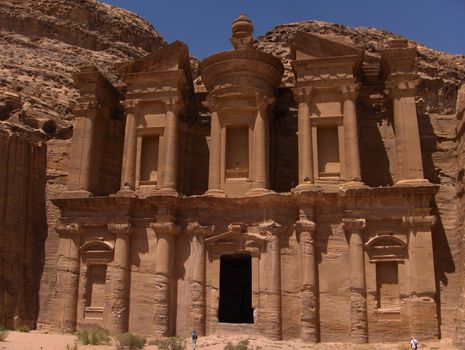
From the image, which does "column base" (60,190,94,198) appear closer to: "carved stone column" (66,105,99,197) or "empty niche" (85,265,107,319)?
"carved stone column" (66,105,99,197)

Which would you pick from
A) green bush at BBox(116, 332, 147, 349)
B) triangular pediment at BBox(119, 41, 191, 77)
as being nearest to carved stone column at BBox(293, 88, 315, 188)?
triangular pediment at BBox(119, 41, 191, 77)

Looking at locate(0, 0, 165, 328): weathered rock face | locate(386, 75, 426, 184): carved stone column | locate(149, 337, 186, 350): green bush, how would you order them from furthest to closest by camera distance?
locate(0, 0, 165, 328): weathered rock face, locate(386, 75, 426, 184): carved stone column, locate(149, 337, 186, 350): green bush

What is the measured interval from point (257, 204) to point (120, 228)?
5117 millimetres

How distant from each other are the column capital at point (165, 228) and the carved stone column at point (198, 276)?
0.48 m

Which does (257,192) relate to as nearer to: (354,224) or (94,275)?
(354,224)

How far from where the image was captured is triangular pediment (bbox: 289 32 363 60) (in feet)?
68.8

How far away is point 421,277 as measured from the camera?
18062mm

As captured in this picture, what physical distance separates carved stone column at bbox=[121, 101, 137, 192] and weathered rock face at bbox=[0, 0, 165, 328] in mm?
4470

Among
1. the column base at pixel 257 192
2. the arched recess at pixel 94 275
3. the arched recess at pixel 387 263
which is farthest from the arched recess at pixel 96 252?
the arched recess at pixel 387 263

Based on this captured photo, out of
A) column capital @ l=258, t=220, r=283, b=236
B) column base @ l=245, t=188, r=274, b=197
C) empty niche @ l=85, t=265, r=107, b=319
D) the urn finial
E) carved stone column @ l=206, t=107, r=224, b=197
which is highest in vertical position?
the urn finial

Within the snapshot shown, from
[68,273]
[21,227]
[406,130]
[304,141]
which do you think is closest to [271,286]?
[304,141]

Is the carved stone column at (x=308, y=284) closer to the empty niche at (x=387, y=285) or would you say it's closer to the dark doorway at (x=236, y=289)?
the empty niche at (x=387, y=285)

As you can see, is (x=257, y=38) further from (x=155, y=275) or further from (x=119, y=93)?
(x=155, y=275)

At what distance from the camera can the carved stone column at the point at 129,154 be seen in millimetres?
21623
